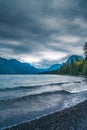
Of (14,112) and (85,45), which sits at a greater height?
(85,45)

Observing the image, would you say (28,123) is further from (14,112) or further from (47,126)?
(14,112)

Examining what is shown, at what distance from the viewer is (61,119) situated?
1622 centimetres

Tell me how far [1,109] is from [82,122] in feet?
32.1

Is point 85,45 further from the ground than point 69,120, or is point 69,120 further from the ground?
point 85,45

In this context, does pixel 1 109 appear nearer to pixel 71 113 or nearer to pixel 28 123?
pixel 28 123

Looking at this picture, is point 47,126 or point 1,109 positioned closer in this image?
point 47,126

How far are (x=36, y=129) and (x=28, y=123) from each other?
5.37 feet

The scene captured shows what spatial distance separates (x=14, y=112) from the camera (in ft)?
63.6

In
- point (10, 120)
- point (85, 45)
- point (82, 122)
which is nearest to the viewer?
point (82, 122)

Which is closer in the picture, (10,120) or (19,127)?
(19,127)

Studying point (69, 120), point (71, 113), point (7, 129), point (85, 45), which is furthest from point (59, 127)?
point (85, 45)

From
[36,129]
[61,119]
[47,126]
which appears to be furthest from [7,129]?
[61,119]

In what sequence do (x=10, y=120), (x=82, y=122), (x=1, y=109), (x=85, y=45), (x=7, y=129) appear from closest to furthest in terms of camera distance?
(x=7, y=129) < (x=82, y=122) < (x=10, y=120) < (x=1, y=109) < (x=85, y=45)

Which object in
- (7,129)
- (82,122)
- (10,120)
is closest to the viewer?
(7,129)
